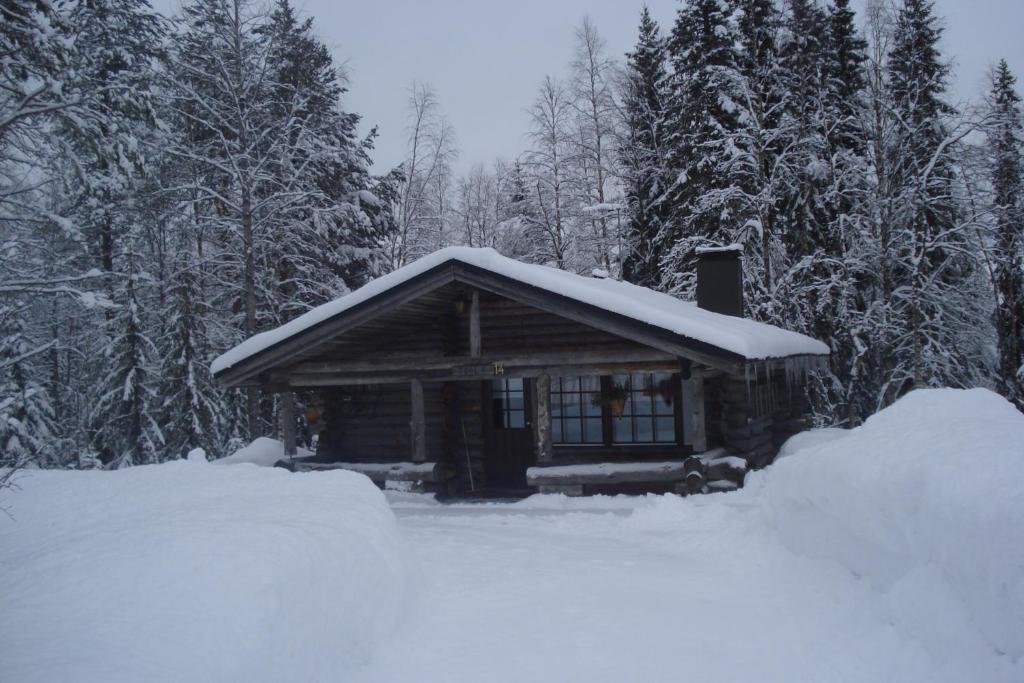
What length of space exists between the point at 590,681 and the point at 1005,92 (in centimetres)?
2414

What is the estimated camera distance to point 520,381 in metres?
12.9

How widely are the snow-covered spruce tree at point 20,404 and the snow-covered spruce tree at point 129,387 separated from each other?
4.23 ft

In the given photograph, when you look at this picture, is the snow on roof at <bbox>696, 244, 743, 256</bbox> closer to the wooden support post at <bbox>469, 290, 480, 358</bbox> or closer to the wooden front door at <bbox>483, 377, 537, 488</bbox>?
the wooden front door at <bbox>483, 377, 537, 488</bbox>

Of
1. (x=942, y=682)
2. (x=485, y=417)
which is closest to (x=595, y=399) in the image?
(x=485, y=417)

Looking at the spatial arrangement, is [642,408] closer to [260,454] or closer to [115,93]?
[260,454]

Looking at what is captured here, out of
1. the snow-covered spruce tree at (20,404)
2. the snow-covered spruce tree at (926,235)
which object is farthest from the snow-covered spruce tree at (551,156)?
the snow-covered spruce tree at (20,404)

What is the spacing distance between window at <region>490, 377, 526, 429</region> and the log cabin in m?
0.02

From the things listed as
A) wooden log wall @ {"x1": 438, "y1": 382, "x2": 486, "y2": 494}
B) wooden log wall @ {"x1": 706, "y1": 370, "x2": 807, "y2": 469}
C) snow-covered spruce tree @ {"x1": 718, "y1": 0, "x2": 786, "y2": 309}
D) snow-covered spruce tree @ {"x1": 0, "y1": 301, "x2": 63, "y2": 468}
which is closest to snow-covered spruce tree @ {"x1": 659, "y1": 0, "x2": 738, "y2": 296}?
snow-covered spruce tree @ {"x1": 718, "y1": 0, "x2": 786, "y2": 309}

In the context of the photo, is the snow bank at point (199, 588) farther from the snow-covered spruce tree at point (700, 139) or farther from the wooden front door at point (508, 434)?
the snow-covered spruce tree at point (700, 139)

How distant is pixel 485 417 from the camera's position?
42.8 feet

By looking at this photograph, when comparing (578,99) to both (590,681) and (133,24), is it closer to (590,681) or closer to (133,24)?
(133,24)

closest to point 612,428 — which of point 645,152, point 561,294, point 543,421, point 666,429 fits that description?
point 666,429

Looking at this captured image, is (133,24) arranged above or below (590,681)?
above

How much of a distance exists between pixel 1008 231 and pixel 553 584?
19038 millimetres
